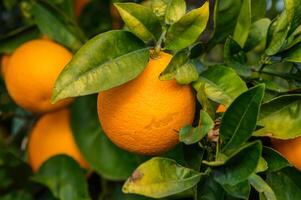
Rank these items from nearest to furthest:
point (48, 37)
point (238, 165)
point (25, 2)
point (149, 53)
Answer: point (238, 165) < point (149, 53) < point (48, 37) < point (25, 2)

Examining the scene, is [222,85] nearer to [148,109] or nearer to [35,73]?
[148,109]

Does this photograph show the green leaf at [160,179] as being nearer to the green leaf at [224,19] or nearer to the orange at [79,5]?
the green leaf at [224,19]

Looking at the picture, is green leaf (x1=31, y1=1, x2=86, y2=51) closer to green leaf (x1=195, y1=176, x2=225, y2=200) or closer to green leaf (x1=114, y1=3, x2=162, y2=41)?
green leaf (x1=114, y1=3, x2=162, y2=41)

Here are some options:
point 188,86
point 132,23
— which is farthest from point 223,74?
point 132,23

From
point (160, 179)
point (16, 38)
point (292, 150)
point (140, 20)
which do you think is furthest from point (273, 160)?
point (16, 38)

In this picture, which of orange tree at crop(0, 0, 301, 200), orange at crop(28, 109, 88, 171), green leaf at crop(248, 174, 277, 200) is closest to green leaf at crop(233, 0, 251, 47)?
orange tree at crop(0, 0, 301, 200)

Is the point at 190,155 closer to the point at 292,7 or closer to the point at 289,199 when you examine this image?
the point at 289,199
